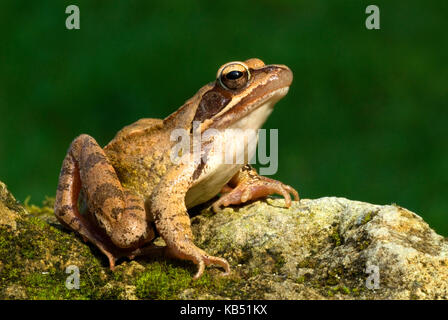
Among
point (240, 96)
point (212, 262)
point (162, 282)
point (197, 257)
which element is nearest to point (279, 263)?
point (212, 262)

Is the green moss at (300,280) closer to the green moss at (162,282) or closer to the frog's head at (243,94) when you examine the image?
the green moss at (162,282)

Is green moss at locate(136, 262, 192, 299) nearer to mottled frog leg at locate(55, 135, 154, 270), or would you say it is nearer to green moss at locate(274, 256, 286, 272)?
mottled frog leg at locate(55, 135, 154, 270)

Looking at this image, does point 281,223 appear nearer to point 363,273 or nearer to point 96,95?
point 363,273

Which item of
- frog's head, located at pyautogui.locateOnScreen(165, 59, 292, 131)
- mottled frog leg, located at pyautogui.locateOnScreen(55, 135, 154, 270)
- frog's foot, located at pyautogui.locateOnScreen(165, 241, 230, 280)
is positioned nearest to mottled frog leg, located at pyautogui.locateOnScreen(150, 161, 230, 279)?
frog's foot, located at pyautogui.locateOnScreen(165, 241, 230, 280)

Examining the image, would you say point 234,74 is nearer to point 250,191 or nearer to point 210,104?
point 210,104

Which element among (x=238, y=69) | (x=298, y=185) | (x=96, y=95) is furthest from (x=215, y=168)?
(x=96, y=95)

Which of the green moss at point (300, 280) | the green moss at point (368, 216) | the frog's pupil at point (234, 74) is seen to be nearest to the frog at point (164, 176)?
the frog's pupil at point (234, 74)
